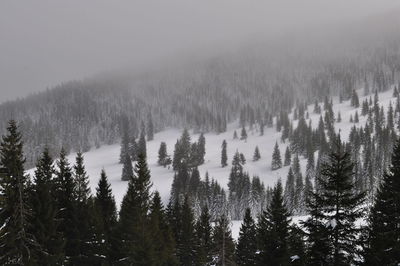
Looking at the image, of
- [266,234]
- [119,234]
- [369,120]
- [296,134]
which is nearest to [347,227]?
[266,234]

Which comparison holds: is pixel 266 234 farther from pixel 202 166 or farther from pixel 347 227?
pixel 202 166

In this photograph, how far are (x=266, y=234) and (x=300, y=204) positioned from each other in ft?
295

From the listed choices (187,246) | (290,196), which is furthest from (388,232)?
(290,196)

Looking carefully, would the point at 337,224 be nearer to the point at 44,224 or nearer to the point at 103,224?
the point at 44,224

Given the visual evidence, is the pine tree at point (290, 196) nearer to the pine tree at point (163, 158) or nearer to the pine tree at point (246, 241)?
the pine tree at point (163, 158)

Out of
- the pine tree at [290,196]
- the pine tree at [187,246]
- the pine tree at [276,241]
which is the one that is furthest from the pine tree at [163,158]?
the pine tree at [276,241]

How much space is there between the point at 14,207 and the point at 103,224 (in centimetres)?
1678

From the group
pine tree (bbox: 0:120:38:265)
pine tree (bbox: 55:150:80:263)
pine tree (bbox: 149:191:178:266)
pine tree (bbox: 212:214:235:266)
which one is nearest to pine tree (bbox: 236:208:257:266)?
pine tree (bbox: 212:214:235:266)

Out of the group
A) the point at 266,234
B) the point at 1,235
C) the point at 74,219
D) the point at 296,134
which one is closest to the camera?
the point at 1,235

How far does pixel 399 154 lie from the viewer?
2222cm

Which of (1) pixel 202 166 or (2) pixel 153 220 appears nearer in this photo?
(2) pixel 153 220

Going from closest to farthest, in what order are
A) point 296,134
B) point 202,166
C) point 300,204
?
point 300,204 → point 202,166 → point 296,134

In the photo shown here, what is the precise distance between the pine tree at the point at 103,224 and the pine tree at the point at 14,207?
37.5 ft

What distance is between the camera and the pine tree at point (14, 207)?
21609 mm
